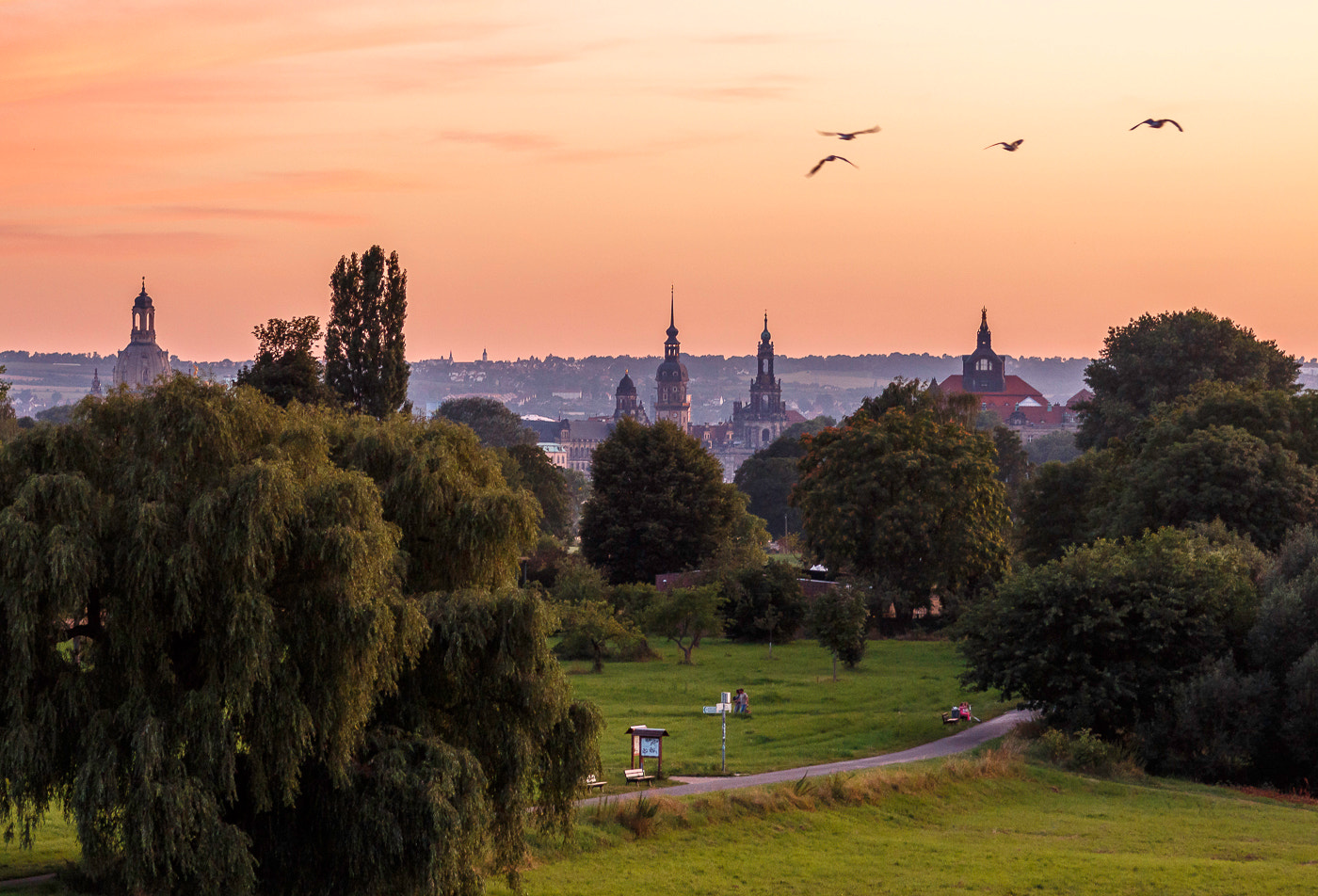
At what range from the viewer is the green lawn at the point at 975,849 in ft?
80.0

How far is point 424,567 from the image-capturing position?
21781 millimetres

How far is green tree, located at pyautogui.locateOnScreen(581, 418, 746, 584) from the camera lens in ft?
241

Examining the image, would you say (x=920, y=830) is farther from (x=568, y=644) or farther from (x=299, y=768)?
(x=568, y=644)

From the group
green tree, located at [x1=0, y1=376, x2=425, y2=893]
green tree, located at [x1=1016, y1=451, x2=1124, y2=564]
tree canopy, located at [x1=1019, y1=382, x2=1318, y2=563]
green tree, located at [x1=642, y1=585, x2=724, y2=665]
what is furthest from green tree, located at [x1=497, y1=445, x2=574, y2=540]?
green tree, located at [x1=0, y1=376, x2=425, y2=893]

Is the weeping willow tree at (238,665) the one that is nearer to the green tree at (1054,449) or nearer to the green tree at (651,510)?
the green tree at (651,510)

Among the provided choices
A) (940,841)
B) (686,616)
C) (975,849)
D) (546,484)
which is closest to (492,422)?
(546,484)

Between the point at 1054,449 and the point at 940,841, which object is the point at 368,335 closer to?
the point at 940,841

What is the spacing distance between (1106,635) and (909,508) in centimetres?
2226

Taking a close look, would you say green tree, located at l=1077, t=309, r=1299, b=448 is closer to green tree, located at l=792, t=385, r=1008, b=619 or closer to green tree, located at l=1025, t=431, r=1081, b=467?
green tree, located at l=792, t=385, r=1008, b=619

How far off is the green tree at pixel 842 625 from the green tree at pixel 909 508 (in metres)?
9.43

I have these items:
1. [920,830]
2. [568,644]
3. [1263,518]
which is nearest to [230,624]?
[920,830]

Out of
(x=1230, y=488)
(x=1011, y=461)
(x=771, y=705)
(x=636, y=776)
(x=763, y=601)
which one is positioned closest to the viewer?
(x=636, y=776)

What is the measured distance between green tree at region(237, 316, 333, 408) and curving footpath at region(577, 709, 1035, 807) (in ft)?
97.8

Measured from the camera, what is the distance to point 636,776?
30.0 metres
